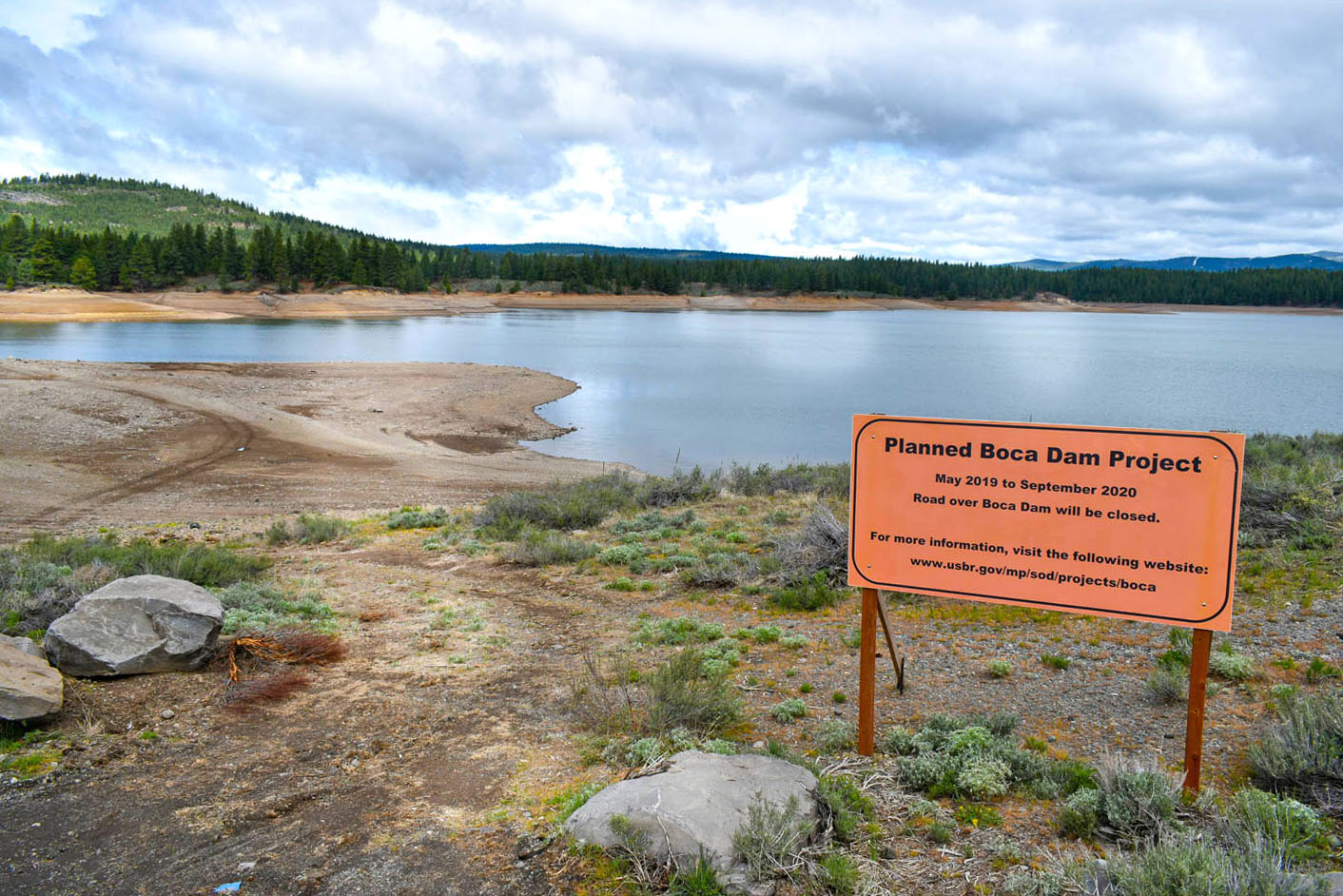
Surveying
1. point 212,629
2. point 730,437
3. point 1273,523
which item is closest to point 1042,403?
point 730,437

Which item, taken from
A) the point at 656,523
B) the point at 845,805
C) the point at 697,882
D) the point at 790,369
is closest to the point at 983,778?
the point at 845,805

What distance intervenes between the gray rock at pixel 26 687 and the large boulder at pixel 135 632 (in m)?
0.27

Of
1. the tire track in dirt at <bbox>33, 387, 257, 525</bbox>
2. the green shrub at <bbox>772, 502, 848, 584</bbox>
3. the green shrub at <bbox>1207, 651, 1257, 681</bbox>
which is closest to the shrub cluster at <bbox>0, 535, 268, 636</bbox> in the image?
the tire track in dirt at <bbox>33, 387, 257, 525</bbox>

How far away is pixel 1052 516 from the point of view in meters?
4.13

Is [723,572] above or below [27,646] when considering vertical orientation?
below

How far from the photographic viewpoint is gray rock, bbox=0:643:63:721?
477 centimetres

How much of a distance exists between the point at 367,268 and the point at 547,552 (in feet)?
310

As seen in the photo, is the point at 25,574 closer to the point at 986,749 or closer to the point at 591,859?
the point at 591,859

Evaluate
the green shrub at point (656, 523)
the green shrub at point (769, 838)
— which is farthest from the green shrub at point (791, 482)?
the green shrub at point (769, 838)

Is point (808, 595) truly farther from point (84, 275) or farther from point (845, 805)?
point (84, 275)

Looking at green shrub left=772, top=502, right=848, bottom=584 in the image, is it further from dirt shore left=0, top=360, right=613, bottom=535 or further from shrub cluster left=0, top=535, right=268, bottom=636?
dirt shore left=0, top=360, right=613, bottom=535

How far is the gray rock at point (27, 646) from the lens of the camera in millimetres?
5523

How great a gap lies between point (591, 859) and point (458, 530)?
26.8 feet

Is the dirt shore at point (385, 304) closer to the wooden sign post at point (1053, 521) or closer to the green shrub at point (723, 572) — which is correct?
the green shrub at point (723, 572)
